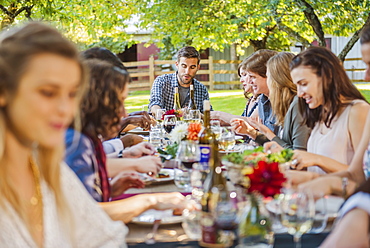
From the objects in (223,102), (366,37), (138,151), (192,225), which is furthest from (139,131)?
(223,102)

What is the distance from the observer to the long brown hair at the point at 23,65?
4.03 ft

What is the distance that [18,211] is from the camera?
1.36 metres

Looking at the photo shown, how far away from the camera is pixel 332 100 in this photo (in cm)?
280

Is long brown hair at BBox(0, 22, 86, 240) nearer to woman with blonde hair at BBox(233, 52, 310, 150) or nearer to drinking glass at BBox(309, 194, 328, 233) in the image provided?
drinking glass at BBox(309, 194, 328, 233)

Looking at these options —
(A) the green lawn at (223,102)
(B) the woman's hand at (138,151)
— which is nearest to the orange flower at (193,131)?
(B) the woman's hand at (138,151)

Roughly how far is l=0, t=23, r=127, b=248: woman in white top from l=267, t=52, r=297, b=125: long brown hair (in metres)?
2.52

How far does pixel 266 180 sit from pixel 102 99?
0.90m

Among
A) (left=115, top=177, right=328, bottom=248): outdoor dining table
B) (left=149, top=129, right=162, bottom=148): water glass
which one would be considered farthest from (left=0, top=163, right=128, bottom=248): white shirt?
(left=149, top=129, right=162, bottom=148): water glass

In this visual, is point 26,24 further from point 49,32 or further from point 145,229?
point 145,229

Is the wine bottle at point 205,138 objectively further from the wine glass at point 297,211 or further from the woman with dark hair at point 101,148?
the wine glass at point 297,211

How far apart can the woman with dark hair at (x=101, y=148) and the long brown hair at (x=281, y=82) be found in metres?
1.79

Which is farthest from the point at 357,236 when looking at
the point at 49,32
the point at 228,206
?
the point at 49,32

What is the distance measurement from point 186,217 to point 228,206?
163 mm

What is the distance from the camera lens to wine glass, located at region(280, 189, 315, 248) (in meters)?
1.47
